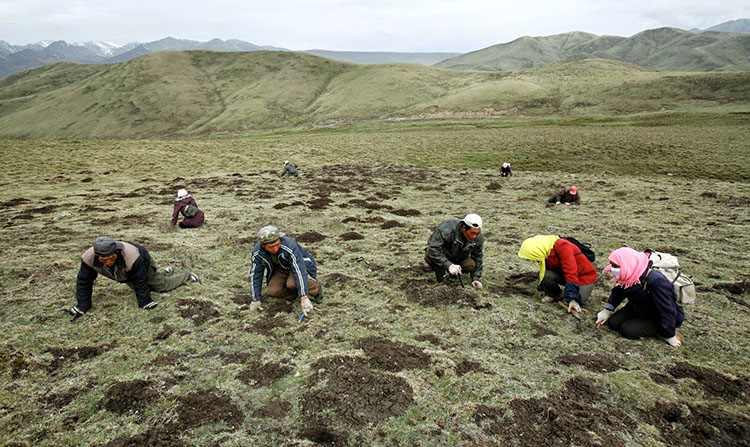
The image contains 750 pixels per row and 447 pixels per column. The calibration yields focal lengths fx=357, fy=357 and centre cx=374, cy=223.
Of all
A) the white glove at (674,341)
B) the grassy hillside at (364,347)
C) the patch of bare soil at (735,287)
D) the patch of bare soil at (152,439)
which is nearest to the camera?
the patch of bare soil at (152,439)

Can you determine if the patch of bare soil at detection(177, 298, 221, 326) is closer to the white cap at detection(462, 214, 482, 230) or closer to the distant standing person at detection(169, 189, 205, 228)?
the white cap at detection(462, 214, 482, 230)

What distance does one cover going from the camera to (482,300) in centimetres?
826

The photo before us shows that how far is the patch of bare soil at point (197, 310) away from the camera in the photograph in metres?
7.59

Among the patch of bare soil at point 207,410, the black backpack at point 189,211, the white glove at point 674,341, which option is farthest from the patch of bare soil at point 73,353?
the white glove at point 674,341

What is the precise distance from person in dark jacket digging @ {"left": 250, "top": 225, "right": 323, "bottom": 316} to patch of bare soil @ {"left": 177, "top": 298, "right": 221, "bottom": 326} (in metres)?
0.93

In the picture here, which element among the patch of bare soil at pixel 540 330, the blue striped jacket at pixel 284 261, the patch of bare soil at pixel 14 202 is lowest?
the patch of bare soil at pixel 14 202

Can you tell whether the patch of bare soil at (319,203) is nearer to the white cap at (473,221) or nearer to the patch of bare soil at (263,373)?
the white cap at (473,221)

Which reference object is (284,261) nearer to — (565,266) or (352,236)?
(352,236)

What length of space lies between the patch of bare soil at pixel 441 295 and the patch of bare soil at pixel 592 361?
196cm

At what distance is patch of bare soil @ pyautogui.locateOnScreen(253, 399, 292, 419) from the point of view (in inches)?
198

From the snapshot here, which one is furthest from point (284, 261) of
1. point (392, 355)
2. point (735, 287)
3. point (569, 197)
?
point (569, 197)

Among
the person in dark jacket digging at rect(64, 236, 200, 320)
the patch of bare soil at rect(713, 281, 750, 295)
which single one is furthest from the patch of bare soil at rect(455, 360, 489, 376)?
the patch of bare soil at rect(713, 281, 750, 295)

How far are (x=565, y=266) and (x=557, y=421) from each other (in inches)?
135

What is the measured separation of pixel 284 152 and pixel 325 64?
15469 centimetres
